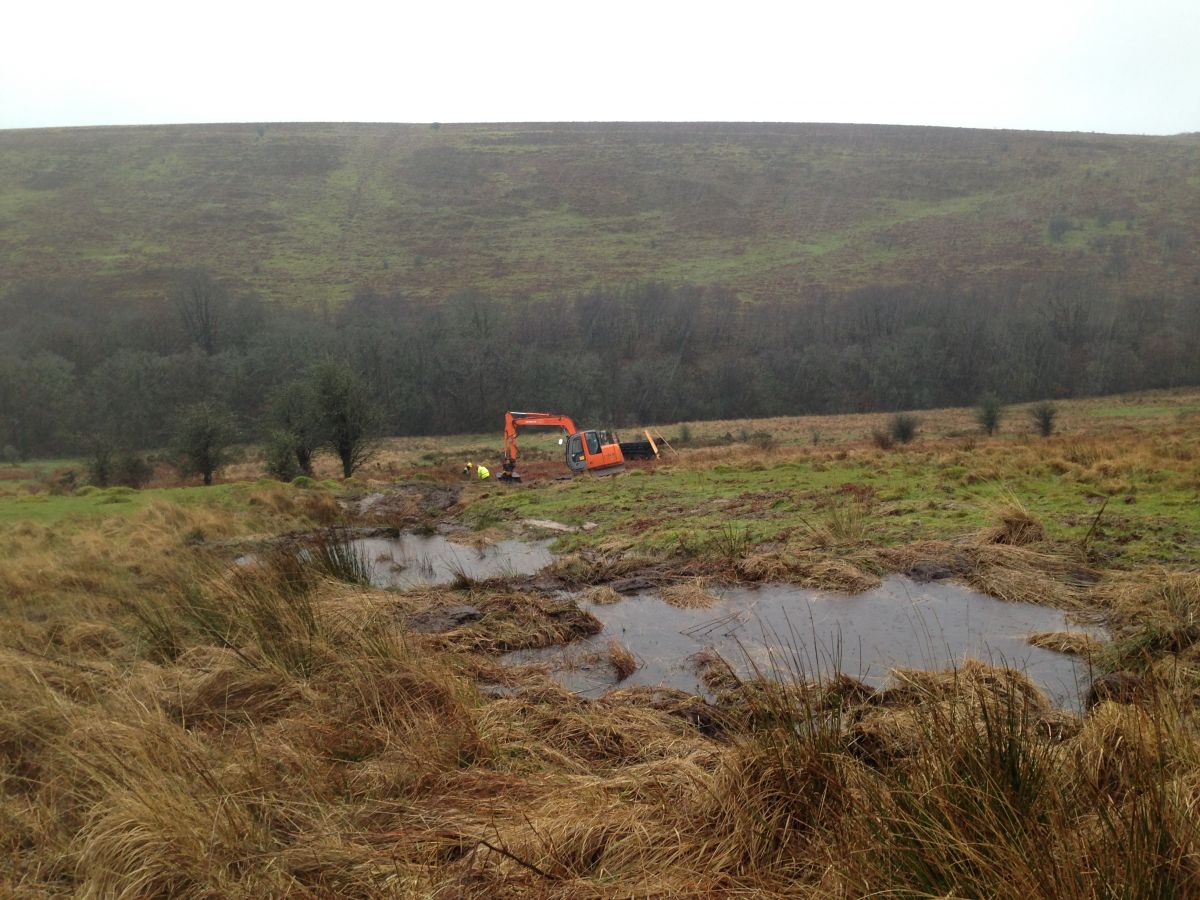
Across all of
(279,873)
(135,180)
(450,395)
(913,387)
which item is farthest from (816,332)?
(135,180)

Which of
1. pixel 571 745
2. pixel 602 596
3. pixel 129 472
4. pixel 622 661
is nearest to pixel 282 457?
pixel 129 472

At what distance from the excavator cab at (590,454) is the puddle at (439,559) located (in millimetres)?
10359

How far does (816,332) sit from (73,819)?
67189mm

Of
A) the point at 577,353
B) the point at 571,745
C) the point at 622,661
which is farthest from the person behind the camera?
the point at 577,353

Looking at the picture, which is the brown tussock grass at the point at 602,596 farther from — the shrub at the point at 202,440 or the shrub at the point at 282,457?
A: the shrub at the point at 202,440

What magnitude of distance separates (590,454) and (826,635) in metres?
19.6

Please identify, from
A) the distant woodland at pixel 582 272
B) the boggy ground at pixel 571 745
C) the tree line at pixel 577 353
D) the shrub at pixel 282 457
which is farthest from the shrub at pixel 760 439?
the boggy ground at pixel 571 745

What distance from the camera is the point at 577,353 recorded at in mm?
65938

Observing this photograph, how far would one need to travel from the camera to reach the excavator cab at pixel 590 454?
1040 inches

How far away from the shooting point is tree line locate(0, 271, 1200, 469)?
171 feet

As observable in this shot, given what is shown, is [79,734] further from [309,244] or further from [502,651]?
[309,244]

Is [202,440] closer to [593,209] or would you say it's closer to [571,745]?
[571,745]

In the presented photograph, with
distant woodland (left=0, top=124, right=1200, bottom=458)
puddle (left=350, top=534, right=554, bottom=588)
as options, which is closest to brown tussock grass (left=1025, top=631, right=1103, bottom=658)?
puddle (left=350, top=534, right=554, bottom=588)

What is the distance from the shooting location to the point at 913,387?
2296 inches
